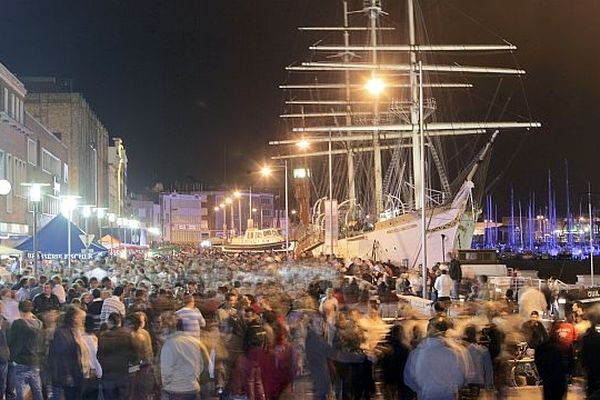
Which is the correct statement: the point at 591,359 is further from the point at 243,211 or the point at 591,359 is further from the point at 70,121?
the point at 243,211

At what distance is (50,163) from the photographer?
66.6 m

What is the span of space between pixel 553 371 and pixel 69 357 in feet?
19.1

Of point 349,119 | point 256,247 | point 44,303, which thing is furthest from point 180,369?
point 256,247

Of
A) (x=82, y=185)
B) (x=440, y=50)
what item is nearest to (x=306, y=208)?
(x=82, y=185)

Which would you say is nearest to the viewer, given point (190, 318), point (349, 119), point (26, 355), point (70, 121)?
point (190, 318)

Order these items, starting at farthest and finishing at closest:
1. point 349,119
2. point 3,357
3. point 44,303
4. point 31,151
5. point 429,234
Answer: point 349,119 < point 31,151 < point 429,234 < point 44,303 < point 3,357

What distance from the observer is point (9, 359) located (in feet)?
37.7

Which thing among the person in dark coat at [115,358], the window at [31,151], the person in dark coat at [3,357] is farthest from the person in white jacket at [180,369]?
the window at [31,151]

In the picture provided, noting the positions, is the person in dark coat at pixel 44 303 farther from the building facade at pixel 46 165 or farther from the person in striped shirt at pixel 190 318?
the building facade at pixel 46 165

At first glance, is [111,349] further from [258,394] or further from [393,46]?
[393,46]

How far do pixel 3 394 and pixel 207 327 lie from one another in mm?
2993

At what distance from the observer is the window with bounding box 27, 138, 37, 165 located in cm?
5638

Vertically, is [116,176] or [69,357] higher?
[116,176]

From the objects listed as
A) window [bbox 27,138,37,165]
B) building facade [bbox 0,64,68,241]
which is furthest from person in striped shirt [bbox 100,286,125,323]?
window [bbox 27,138,37,165]
